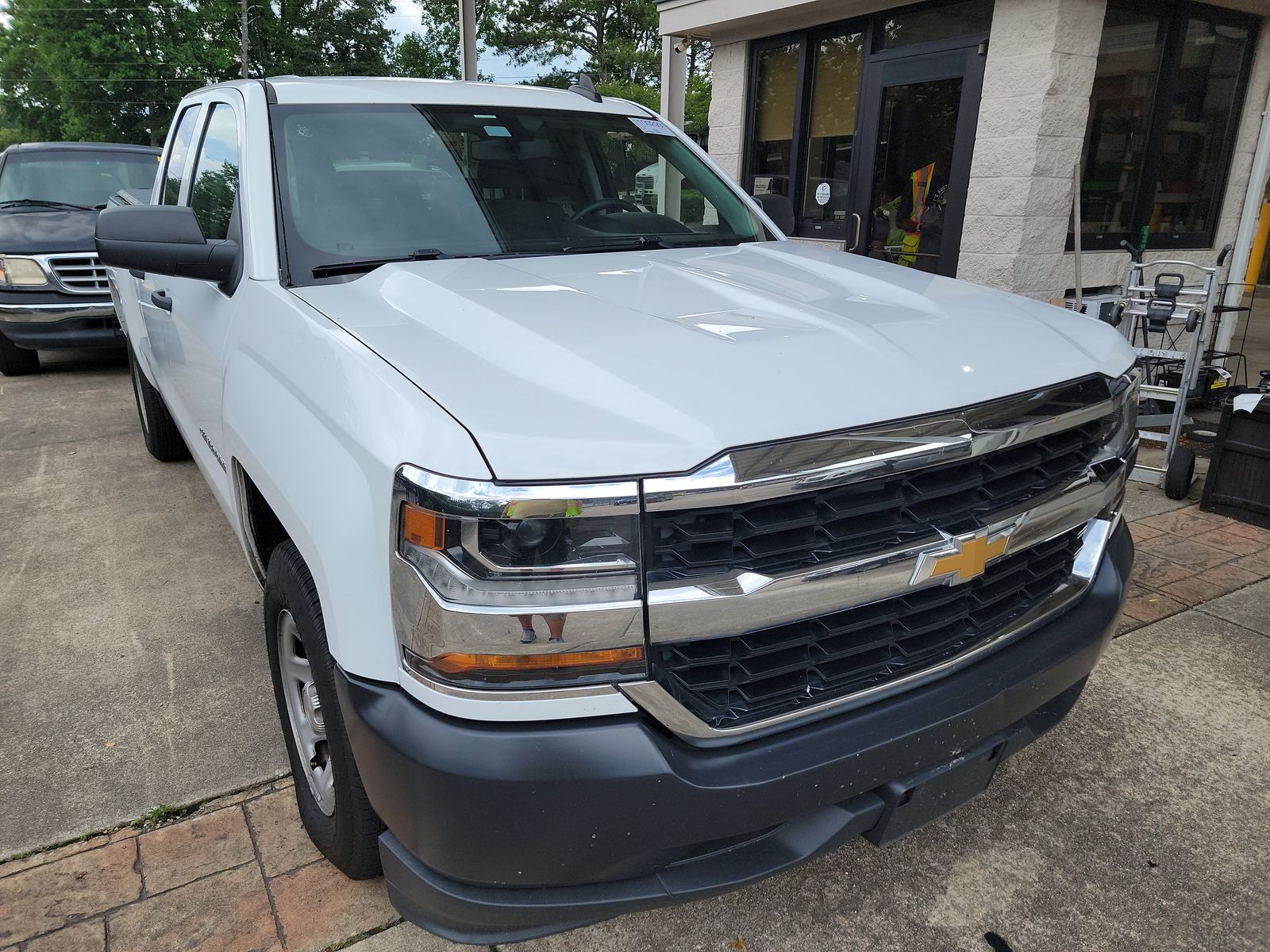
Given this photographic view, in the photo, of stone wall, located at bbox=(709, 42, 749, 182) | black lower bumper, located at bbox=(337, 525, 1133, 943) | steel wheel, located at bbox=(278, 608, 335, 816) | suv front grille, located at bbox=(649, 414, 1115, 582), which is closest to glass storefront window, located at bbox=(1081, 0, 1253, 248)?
stone wall, located at bbox=(709, 42, 749, 182)

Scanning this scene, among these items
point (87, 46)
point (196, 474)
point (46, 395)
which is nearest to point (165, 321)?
point (196, 474)

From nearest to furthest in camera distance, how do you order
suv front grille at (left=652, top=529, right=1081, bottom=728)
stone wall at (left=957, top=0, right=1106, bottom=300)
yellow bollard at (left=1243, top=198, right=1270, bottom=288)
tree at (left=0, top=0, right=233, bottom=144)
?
suv front grille at (left=652, top=529, right=1081, bottom=728), stone wall at (left=957, top=0, right=1106, bottom=300), yellow bollard at (left=1243, top=198, right=1270, bottom=288), tree at (left=0, top=0, right=233, bottom=144)

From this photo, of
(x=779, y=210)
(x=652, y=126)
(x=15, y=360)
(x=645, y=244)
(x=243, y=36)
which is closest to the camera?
(x=645, y=244)

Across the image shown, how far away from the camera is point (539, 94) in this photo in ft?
11.3

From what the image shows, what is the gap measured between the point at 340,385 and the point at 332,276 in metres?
0.76

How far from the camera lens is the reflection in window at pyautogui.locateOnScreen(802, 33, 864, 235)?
7574 mm

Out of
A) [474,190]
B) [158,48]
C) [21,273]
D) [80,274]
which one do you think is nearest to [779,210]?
[474,190]

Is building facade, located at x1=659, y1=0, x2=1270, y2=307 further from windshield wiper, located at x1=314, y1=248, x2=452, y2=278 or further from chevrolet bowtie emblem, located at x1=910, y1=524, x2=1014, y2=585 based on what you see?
chevrolet bowtie emblem, located at x1=910, y1=524, x2=1014, y2=585

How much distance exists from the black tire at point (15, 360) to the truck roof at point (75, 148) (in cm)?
199

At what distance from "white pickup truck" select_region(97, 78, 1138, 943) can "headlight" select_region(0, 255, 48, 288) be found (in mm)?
5893

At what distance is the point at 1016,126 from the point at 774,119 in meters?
2.73

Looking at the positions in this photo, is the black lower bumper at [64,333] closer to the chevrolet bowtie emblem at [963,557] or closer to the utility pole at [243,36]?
the chevrolet bowtie emblem at [963,557]

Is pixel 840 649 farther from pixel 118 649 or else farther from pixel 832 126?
pixel 832 126

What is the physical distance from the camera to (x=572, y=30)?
41.1 m
